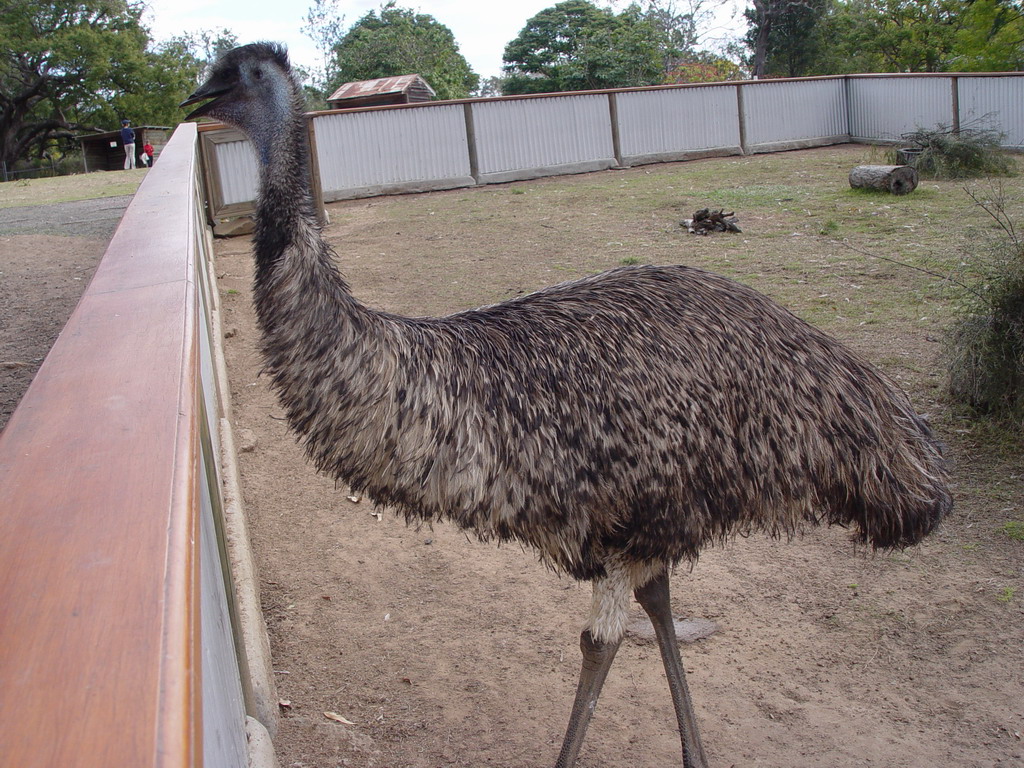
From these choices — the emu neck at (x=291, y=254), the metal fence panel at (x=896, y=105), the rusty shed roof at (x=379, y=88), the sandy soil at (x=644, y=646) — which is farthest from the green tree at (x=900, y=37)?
the emu neck at (x=291, y=254)

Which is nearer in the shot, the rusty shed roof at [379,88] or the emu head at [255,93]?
the emu head at [255,93]

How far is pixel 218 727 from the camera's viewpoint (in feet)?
4.08

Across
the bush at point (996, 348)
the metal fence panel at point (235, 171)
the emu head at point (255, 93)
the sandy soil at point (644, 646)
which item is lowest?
the sandy soil at point (644, 646)

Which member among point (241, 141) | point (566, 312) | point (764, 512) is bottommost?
point (764, 512)

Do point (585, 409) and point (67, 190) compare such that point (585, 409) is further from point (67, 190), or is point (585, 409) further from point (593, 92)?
point (67, 190)

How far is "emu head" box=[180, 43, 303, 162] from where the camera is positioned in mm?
2688

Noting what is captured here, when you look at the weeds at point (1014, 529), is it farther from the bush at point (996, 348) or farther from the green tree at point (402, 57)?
the green tree at point (402, 57)

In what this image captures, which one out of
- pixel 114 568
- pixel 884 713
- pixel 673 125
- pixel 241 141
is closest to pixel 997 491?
pixel 884 713

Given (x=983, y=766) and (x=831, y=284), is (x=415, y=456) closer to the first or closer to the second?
(x=983, y=766)

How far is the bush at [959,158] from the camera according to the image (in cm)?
1284

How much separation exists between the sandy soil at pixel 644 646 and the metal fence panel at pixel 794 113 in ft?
45.3

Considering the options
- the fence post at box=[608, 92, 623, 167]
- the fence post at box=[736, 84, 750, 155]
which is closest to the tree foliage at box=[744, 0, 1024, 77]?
the fence post at box=[736, 84, 750, 155]

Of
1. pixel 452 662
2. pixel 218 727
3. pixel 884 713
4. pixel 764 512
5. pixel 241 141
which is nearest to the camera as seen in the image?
pixel 218 727

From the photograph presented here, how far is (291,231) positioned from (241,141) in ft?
33.1
